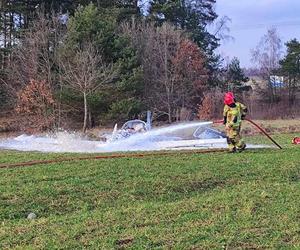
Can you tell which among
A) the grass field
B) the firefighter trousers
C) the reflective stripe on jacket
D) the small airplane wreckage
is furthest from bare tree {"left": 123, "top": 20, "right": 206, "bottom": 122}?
the grass field

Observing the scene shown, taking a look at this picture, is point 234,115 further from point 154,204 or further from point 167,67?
point 167,67

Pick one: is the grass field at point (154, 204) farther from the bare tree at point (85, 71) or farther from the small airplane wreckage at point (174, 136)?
the bare tree at point (85, 71)

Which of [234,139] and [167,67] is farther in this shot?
[167,67]

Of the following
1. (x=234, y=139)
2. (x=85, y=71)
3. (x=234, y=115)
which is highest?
(x=85, y=71)

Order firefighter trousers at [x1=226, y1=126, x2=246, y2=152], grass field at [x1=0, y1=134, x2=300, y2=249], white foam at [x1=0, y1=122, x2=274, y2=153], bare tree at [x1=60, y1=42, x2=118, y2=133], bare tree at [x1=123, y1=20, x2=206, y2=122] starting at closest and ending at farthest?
1. grass field at [x1=0, y1=134, x2=300, y2=249]
2. firefighter trousers at [x1=226, y1=126, x2=246, y2=152]
3. white foam at [x1=0, y1=122, x2=274, y2=153]
4. bare tree at [x1=60, y1=42, x2=118, y2=133]
5. bare tree at [x1=123, y1=20, x2=206, y2=122]

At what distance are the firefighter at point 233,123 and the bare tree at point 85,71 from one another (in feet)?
71.5

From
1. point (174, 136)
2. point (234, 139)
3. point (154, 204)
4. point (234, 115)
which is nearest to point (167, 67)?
point (174, 136)

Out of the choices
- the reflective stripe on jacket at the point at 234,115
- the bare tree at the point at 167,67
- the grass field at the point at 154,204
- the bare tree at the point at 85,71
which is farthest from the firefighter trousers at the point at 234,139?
the bare tree at the point at 167,67

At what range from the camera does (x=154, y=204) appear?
7.86 metres

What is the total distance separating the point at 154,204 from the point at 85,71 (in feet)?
94.7

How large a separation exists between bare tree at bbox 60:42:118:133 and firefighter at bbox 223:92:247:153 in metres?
21.8

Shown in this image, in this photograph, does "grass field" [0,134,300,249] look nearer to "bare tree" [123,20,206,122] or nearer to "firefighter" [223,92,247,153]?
"firefighter" [223,92,247,153]

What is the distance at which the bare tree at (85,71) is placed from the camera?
1420 inches

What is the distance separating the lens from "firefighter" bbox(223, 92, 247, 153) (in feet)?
48.2
